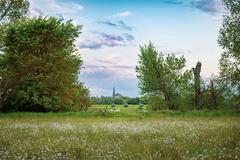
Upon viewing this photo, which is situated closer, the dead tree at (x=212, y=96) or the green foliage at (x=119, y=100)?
the dead tree at (x=212, y=96)

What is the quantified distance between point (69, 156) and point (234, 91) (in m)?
38.5

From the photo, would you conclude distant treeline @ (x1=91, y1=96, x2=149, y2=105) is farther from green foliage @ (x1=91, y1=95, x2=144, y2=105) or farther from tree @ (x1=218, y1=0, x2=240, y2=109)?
tree @ (x1=218, y1=0, x2=240, y2=109)

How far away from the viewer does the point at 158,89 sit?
61219 mm

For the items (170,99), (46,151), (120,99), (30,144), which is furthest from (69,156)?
(120,99)

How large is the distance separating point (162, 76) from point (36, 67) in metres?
19.5

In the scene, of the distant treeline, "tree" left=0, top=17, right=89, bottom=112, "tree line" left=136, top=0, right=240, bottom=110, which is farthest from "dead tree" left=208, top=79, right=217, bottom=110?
the distant treeline

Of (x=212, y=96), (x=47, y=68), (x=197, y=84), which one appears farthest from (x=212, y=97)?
(x=47, y=68)

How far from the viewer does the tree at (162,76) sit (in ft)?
198

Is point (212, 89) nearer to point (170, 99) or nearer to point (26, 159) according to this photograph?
point (170, 99)

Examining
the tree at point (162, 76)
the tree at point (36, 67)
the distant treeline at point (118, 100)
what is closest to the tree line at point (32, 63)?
the tree at point (36, 67)

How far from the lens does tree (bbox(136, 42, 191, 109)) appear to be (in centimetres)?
6022

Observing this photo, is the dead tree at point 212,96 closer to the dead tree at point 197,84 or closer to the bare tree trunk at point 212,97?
the bare tree trunk at point 212,97

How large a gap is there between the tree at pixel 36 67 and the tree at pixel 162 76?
13.7 m

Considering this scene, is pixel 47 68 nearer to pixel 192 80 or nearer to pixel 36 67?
pixel 36 67
